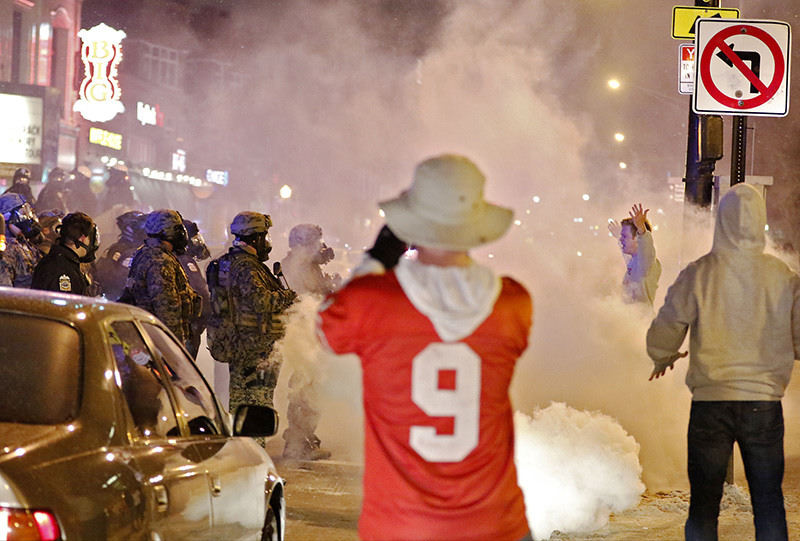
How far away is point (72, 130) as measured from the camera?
36531 millimetres

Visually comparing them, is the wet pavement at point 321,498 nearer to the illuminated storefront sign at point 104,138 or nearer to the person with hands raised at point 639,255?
the person with hands raised at point 639,255

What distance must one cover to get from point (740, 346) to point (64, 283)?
468 centimetres

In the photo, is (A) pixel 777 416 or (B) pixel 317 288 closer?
(A) pixel 777 416

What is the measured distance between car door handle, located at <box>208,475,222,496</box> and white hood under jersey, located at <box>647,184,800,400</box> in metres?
1.83

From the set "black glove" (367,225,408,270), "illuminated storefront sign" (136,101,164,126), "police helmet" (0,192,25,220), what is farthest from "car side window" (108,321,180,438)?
"illuminated storefront sign" (136,101,164,126)

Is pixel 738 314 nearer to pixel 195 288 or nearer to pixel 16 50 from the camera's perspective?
pixel 195 288

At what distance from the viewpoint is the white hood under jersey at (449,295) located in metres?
2.92

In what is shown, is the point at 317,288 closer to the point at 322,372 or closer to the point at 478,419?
the point at 322,372

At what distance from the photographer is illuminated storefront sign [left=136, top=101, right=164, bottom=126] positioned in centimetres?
5358

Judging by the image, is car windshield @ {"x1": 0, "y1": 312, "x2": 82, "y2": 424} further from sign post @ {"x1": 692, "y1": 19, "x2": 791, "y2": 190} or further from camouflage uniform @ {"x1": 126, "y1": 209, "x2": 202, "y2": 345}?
sign post @ {"x1": 692, "y1": 19, "x2": 791, "y2": 190}

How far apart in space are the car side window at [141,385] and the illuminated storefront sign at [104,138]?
38.9m

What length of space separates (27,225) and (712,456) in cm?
609

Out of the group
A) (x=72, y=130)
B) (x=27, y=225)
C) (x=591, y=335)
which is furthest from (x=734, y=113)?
(x=72, y=130)

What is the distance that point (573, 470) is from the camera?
20.5 feet
